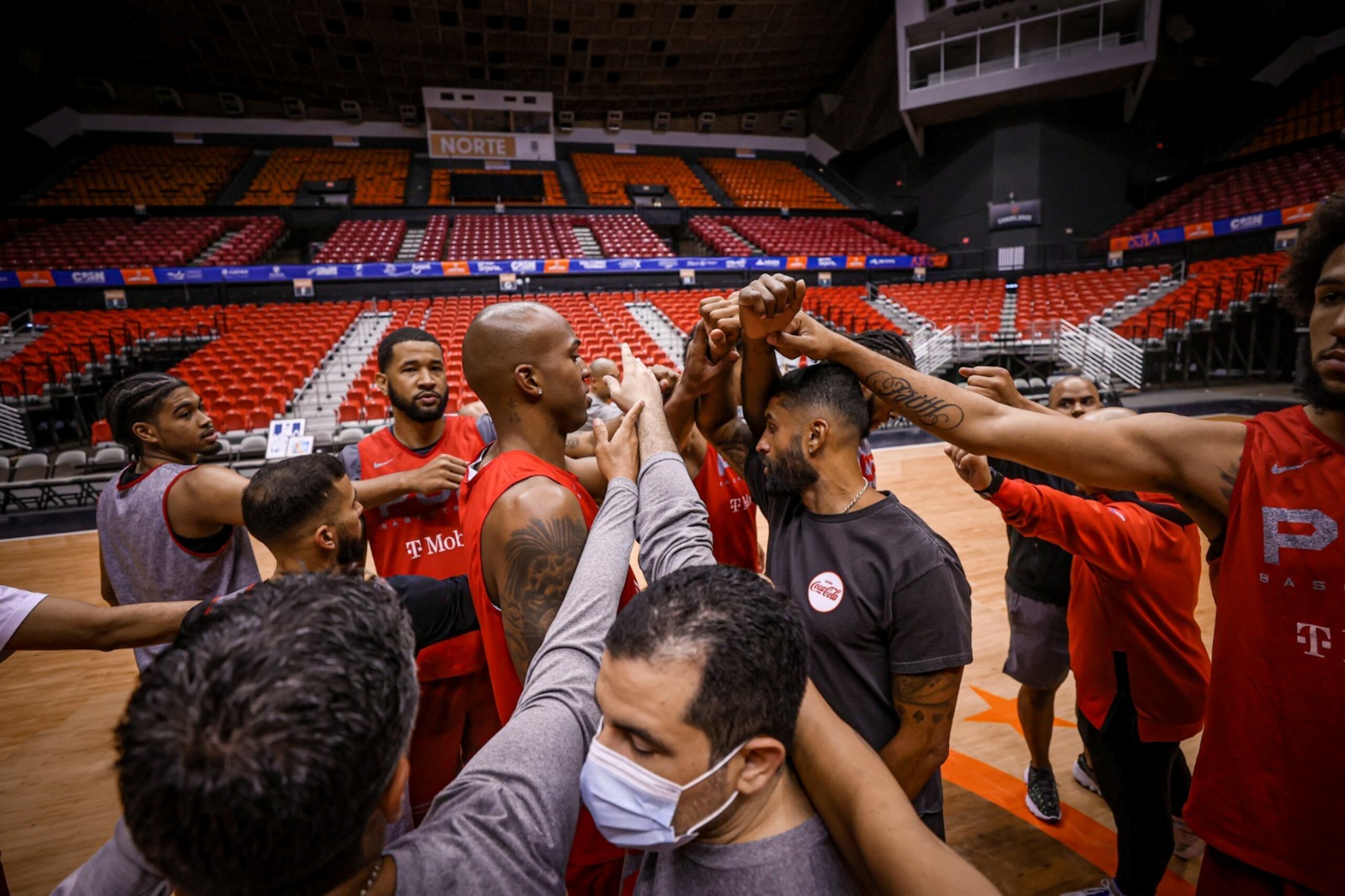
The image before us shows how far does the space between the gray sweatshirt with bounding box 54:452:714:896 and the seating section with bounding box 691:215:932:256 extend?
56.4ft

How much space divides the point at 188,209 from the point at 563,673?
71.9 ft

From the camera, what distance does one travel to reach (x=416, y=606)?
1749mm

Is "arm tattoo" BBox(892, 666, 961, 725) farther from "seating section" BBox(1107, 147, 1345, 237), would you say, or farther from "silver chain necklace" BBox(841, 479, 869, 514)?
"seating section" BBox(1107, 147, 1345, 237)

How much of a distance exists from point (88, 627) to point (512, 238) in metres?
17.3

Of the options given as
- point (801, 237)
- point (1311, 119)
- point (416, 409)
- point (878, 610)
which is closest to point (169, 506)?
point (416, 409)

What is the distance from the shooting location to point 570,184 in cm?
2177

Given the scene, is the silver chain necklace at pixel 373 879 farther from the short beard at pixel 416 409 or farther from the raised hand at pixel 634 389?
the short beard at pixel 416 409

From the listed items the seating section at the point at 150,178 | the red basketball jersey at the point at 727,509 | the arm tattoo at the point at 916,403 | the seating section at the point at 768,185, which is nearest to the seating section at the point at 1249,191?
the seating section at the point at 768,185

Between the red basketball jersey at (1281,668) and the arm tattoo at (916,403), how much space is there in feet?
1.81

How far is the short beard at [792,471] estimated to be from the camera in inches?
62.5

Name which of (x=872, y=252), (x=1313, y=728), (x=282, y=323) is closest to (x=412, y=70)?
(x=282, y=323)

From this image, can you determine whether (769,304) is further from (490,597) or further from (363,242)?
(363,242)

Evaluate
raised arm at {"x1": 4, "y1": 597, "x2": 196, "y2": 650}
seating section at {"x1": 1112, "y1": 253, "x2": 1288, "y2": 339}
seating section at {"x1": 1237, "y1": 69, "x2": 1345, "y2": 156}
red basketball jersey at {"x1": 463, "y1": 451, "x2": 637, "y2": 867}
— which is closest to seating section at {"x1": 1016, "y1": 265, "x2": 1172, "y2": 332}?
seating section at {"x1": 1112, "y1": 253, "x2": 1288, "y2": 339}

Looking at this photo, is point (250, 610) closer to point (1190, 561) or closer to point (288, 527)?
point (288, 527)
